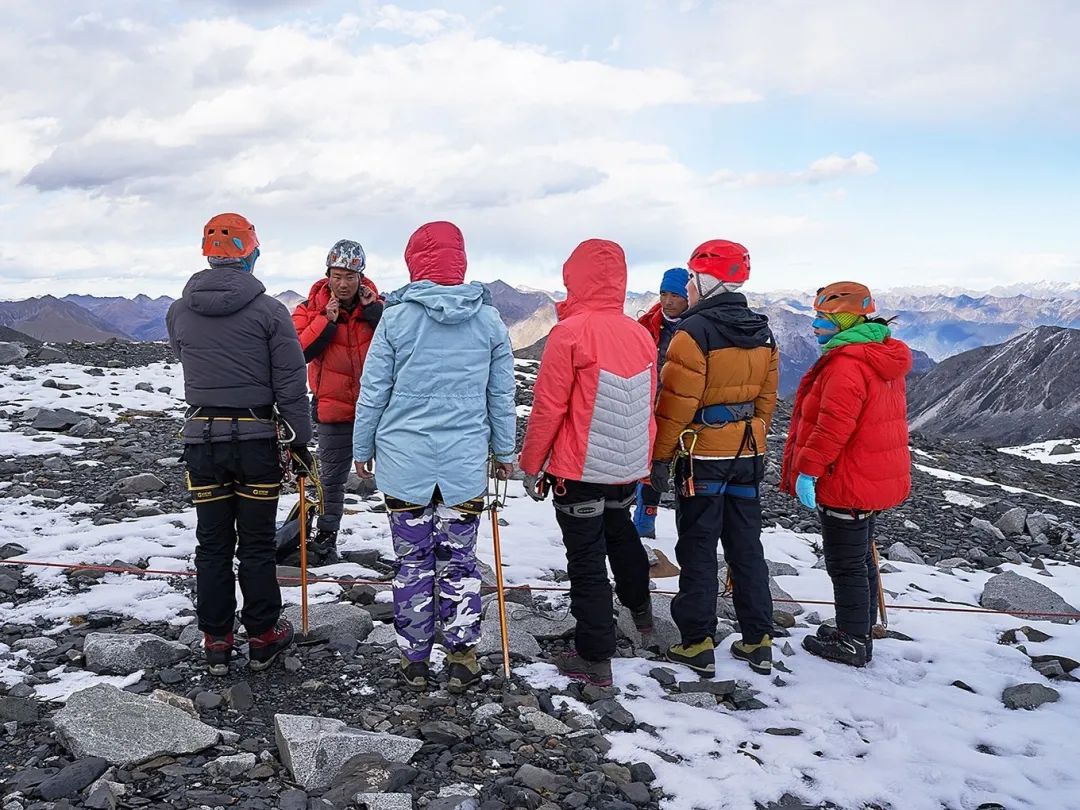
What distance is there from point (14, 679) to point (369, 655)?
238 cm

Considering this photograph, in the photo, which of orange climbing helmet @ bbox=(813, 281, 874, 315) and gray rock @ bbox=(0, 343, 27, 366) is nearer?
orange climbing helmet @ bbox=(813, 281, 874, 315)

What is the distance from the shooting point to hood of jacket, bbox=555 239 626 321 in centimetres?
548

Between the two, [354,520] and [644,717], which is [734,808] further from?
[354,520]

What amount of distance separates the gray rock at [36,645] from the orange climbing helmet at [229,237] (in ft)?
10.7

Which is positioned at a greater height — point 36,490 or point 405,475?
point 405,475

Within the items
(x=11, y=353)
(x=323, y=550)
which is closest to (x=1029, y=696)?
(x=323, y=550)

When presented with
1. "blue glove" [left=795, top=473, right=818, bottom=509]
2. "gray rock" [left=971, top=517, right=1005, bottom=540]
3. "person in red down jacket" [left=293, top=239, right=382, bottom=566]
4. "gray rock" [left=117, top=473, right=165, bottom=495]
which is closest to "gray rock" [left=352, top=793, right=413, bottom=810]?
"blue glove" [left=795, top=473, right=818, bottom=509]

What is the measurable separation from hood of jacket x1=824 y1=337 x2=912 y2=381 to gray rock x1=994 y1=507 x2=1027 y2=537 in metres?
9.83

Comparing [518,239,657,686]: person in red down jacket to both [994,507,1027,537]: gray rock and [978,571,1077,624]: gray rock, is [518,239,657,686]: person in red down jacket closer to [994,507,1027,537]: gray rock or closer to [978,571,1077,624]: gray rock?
[978,571,1077,624]: gray rock

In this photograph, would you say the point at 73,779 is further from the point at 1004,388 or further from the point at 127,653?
the point at 1004,388

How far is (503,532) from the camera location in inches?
389

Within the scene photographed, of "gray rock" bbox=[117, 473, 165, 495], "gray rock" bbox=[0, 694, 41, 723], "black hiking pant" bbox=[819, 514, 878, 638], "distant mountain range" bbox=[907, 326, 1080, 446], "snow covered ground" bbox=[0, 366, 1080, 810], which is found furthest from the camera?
"distant mountain range" bbox=[907, 326, 1080, 446]

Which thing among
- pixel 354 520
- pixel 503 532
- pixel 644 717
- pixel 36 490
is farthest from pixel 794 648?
pixel 36 490

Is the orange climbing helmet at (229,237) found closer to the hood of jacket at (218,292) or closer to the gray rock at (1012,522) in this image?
the hood of jacket at (218,292)
